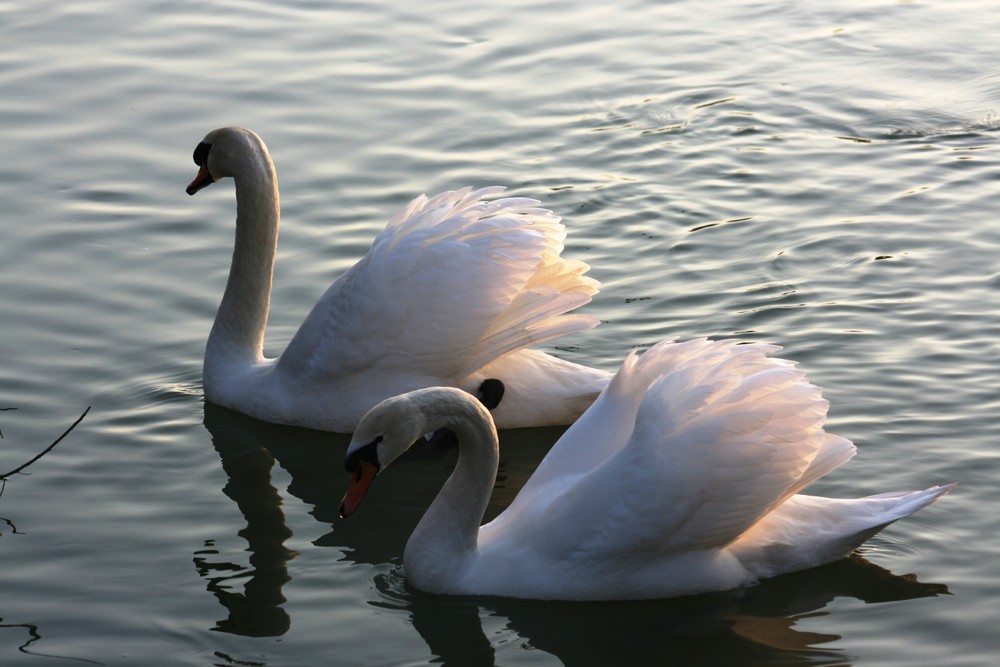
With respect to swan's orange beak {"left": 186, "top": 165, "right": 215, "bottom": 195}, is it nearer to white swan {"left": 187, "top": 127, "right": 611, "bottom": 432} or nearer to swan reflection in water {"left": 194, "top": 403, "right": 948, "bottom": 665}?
white swan {"left": 187, "top": 127, "right": 611, "bottom": 432}

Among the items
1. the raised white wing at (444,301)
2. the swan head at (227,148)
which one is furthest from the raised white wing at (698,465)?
the swan head at (227,148)

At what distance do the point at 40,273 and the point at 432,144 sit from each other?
3089mm

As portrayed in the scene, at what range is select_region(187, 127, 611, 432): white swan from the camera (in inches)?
307

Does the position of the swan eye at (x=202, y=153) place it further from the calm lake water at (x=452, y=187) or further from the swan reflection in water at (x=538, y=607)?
the swan reflection in water at (x=538, y=607)

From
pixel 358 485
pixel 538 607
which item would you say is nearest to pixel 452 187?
pixel 358 485

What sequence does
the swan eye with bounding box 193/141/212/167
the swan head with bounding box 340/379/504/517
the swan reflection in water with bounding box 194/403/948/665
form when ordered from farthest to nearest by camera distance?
the swan eye with bounding box 193/141/212/167, the swan head with bounding box 340/379/504/517, the swan reflection in water with bounding box 194/403/948/665

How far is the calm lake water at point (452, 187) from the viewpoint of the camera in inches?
251

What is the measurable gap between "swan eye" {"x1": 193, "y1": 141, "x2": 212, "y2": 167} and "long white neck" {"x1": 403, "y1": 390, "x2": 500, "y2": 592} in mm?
2903

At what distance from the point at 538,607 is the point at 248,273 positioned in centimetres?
304

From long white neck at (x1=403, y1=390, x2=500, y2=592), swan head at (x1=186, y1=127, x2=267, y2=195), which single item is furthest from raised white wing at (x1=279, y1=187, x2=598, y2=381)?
long white neck at (x1=403, y1=390, x2=500, y2=592)

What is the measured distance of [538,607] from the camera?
21.0 ft

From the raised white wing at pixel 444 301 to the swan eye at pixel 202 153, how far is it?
4.10ft

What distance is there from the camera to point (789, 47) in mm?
13344

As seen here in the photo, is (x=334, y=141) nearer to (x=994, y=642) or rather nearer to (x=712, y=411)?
(x=712, y=411)
